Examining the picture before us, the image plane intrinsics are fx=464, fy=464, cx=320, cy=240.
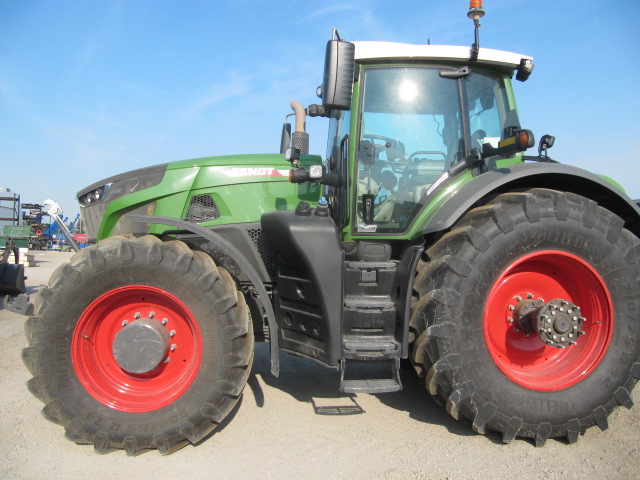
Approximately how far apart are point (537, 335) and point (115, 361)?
2.76m

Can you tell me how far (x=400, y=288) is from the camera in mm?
3004

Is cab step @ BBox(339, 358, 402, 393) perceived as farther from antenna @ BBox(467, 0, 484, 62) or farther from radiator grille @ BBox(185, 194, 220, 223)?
antenna @ BBox(467, 0, 484, 62)

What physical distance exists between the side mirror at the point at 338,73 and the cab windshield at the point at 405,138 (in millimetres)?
551

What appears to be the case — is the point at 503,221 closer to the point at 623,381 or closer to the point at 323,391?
the point at 623,381

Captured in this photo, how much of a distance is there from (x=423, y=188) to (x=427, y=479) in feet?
5.92

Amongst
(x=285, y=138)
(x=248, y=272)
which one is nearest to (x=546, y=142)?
(x=285, y=138)

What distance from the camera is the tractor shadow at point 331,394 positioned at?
10.6 ft

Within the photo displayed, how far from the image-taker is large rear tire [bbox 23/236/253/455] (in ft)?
8.95

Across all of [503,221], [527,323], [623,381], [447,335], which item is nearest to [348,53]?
[503,221]

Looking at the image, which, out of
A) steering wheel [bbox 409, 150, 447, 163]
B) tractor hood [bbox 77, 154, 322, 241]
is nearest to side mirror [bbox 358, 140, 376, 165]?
steering wheel [bbox 409, 150, 447, 163]

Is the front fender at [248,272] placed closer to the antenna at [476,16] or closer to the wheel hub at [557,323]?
the wheel hub at [557,323]

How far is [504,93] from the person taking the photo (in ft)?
11.2

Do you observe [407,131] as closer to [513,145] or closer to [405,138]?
[405,138]

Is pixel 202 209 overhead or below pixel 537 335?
overhead
